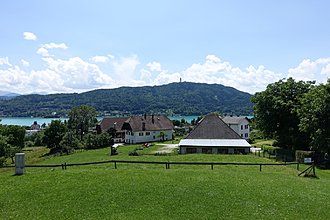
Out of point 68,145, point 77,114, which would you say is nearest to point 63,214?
point 68,145

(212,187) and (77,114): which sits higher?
(77,114)

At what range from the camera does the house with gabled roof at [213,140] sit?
45000 millimetres

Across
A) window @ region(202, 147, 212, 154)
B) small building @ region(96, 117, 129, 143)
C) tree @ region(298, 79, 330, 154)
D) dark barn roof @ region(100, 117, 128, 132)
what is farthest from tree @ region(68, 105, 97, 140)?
tree @ region(298, 79, 330, 154)

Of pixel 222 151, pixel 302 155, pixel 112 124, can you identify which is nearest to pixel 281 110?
pixel 222 151

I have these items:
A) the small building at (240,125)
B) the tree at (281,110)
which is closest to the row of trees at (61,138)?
the small building at (240,125)

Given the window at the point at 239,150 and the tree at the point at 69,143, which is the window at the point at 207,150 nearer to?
the window at the point at 239,150

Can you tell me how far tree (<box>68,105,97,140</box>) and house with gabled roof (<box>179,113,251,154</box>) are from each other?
42.9m

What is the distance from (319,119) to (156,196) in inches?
1059

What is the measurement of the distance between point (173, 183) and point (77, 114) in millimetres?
70587

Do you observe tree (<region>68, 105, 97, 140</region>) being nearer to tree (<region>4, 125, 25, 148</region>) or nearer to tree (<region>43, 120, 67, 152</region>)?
tree (<region>43, 120, 67, 152</region>)

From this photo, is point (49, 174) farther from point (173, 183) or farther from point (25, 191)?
point (173, 183)

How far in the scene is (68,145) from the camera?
6294cm

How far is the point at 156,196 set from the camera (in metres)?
16.1

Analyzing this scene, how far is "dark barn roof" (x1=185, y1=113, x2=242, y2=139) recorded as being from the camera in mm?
50544
